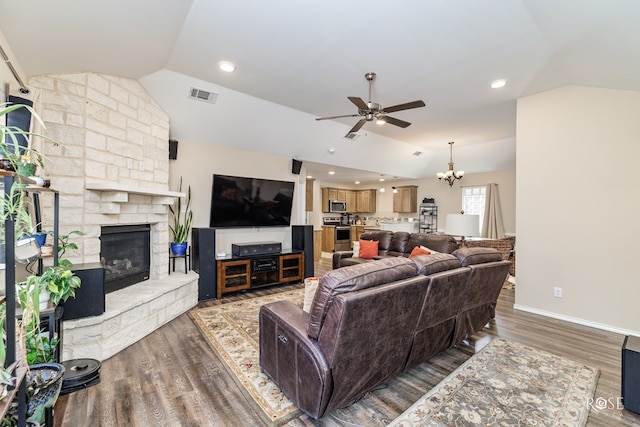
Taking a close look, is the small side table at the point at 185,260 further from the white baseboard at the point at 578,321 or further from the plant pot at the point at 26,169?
the white baseboard at the point at 578,321

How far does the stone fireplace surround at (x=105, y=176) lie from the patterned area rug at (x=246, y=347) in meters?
0.58

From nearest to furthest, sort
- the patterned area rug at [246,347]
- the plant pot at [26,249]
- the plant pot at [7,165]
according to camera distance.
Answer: the plant pot at [7,165], the plant pot at [26,249], the patterned area rug at [246,347]

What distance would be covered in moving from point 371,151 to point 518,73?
11.4 feet

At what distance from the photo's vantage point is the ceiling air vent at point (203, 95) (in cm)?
388

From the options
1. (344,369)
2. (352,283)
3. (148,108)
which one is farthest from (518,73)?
(148,108)

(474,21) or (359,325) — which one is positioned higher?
(474,21)

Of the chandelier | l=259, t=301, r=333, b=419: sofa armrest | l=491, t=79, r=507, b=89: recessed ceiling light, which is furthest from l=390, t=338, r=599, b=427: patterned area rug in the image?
the chandelier

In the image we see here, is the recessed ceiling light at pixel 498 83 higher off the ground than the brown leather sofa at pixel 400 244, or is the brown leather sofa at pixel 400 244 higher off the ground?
the recessed ceiling light at pixel 498 83

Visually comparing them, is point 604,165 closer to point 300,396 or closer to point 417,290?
point 417,290

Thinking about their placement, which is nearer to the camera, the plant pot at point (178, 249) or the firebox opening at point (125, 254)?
the firebox opening at point (125, 254)

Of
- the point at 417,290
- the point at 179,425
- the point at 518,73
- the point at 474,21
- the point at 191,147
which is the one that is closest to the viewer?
the point at 179,425

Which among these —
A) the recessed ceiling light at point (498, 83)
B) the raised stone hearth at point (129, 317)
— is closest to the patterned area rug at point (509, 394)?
the raised stone hearth at point (129, 317)

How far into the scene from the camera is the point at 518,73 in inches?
137

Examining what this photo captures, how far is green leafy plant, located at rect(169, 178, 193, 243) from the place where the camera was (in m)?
4.41
